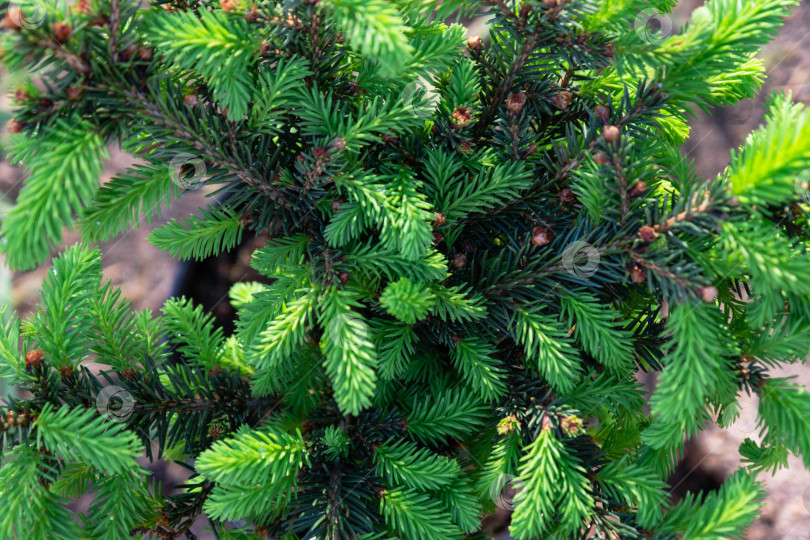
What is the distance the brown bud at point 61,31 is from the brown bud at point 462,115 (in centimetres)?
37

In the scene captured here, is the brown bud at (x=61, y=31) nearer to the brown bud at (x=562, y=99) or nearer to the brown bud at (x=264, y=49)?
the brown bud at (x=264, y=49)

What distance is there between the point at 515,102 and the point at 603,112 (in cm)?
10

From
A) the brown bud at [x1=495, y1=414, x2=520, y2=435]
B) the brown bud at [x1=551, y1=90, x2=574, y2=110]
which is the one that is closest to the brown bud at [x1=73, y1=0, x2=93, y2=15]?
the brown bud at [x1=551, y1=90, x2=574, y2=110]

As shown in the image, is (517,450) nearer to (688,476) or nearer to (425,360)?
(425,360)

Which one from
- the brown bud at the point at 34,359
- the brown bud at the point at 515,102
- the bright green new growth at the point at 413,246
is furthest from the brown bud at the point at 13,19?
the brown bud at the point at 515,102

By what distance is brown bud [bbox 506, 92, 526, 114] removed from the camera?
0.62m

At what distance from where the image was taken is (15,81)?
481mm

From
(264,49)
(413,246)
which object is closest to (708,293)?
(413,246)

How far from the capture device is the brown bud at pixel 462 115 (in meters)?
0.61

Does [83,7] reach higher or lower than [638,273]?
higher

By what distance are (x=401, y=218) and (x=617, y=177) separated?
22cm

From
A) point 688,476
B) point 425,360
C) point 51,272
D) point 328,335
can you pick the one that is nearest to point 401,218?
point 328,335

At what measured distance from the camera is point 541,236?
2.03 ft

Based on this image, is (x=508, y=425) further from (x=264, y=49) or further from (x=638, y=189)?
(x=264, y=49)
